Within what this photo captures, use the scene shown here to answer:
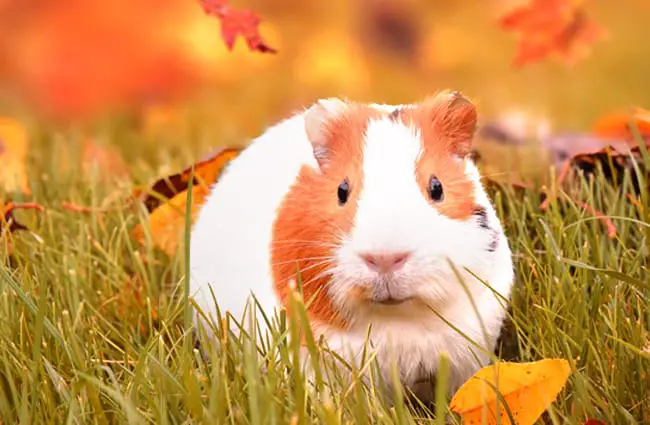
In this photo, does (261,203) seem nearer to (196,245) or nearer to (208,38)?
(196,245)

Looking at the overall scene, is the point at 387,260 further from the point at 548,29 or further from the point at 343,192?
the point at 548,29

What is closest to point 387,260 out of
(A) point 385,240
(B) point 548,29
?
(A) point 385,240

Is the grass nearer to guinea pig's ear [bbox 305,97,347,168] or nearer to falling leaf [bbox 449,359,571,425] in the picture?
falling leaf [bbox 449,359,571,425]

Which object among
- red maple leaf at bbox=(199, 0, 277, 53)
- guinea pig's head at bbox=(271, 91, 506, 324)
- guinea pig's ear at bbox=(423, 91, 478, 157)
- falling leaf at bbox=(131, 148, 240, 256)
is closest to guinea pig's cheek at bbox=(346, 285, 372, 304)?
guinea pig's head at bbox=(271, 91, 506, 324)

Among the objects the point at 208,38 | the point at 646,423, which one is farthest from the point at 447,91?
the point at 208,38

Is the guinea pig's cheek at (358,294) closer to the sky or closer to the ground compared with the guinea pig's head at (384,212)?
closer to the ground

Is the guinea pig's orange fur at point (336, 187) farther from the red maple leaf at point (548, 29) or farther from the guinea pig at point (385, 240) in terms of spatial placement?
the red maple leaf at point (548, 29)

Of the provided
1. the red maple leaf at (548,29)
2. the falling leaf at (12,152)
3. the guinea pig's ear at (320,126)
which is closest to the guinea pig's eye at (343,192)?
the guinea pig's ear at (320,126)
